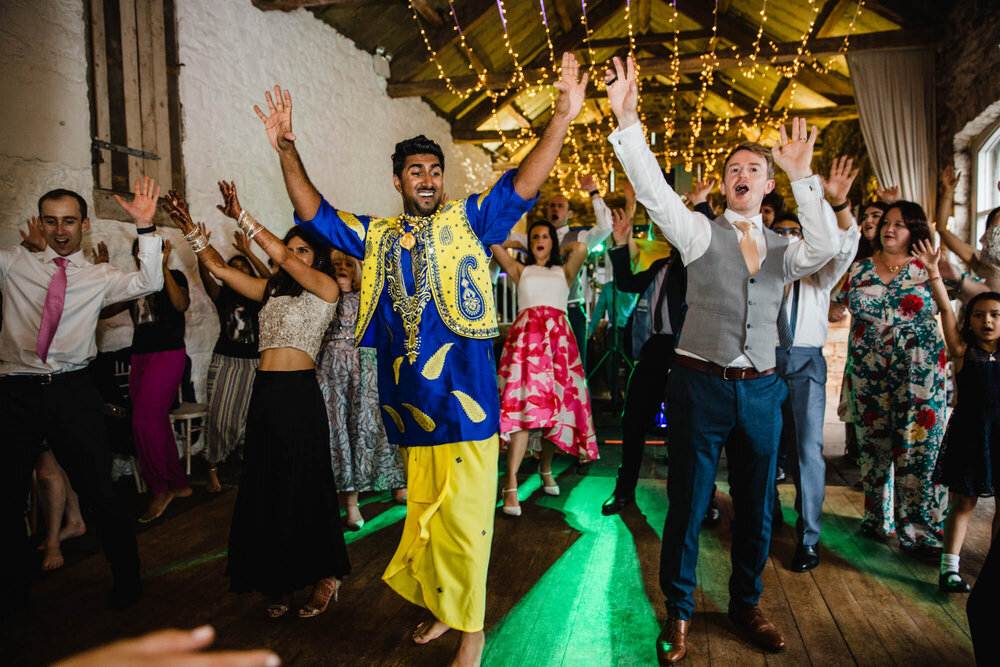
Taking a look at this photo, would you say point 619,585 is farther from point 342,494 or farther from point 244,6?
point 244,6

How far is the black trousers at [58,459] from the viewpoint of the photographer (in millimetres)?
2330

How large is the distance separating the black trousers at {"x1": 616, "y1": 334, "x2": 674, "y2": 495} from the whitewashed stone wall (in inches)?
135

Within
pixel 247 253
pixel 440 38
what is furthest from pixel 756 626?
pixel 440 38

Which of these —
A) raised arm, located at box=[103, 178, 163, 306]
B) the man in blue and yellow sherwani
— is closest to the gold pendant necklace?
the man in blue and yellow sherwani

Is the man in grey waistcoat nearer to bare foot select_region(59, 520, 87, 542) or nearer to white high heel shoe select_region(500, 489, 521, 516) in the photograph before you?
white high heel shoe select_region(500, 489, 521, 516)

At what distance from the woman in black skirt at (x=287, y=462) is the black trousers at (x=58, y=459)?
1.74 feet

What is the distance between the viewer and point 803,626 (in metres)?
2.16

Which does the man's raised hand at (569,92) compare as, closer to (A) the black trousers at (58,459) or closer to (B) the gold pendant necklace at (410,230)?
(B) the gold pendant necklace at (410,230)

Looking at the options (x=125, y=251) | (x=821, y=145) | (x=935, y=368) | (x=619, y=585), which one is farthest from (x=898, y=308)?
(x=821, y=145)

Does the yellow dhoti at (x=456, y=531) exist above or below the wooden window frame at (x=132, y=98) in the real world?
below

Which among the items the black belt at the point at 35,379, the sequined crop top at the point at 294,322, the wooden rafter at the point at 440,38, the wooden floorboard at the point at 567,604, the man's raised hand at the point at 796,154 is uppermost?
the wooden rafter at the point at 440,38

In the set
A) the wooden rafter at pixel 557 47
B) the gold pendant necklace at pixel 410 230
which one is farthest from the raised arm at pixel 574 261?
the wooden rafter at pixel 557 47

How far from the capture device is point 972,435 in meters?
2.39

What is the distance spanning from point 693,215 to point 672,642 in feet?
4.73
